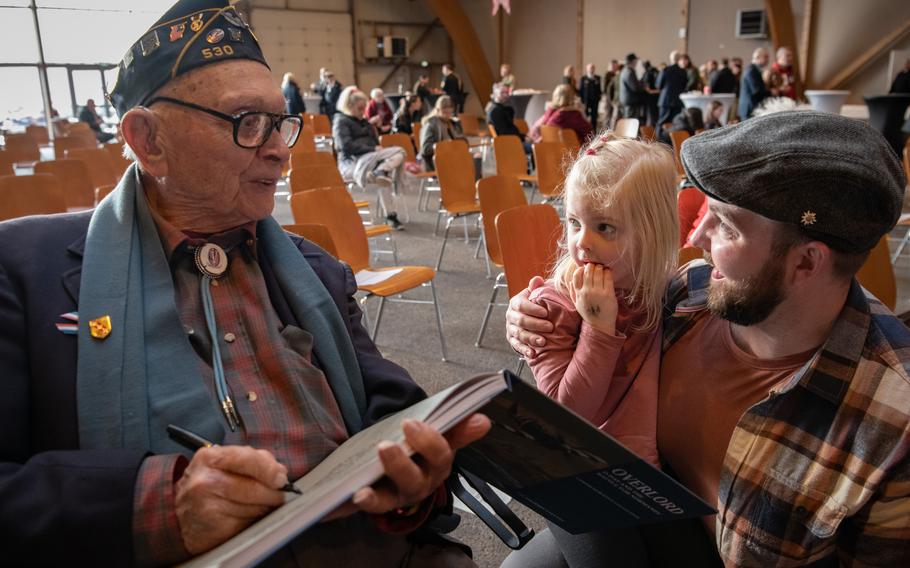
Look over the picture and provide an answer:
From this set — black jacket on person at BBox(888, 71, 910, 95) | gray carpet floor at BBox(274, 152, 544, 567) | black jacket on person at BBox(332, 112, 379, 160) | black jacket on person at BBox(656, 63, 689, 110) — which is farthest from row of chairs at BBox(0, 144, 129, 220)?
black jacket on person at BBox(888, 71, 910, 95)

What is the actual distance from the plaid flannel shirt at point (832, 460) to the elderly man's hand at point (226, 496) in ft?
2.44

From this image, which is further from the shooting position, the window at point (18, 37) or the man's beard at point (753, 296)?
the window at point (18, 37)

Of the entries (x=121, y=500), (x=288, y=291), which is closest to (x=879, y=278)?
(x=288, y=291)

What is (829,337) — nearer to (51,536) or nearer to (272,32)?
(51,536)

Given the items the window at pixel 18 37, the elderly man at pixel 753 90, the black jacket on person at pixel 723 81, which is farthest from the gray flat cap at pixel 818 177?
the black jacket on person at pixel 723 81

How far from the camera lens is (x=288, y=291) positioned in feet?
4.20

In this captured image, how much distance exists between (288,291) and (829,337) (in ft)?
3.12

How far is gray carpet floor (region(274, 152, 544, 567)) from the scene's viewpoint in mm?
2225

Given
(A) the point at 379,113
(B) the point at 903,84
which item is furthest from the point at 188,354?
(B) the point at 903,84

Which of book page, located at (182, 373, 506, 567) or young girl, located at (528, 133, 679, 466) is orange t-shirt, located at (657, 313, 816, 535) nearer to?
young girl, located at (528, 133, 679, 466)

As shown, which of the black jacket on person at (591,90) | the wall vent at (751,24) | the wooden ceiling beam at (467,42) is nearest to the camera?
the black jacket on person at (591,90)

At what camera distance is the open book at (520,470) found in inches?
29.7

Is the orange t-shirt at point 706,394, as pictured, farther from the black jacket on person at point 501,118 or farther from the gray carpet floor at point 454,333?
the black jacket on person at point 501,118

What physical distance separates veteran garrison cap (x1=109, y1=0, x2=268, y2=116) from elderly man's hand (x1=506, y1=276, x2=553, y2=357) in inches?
28.6
